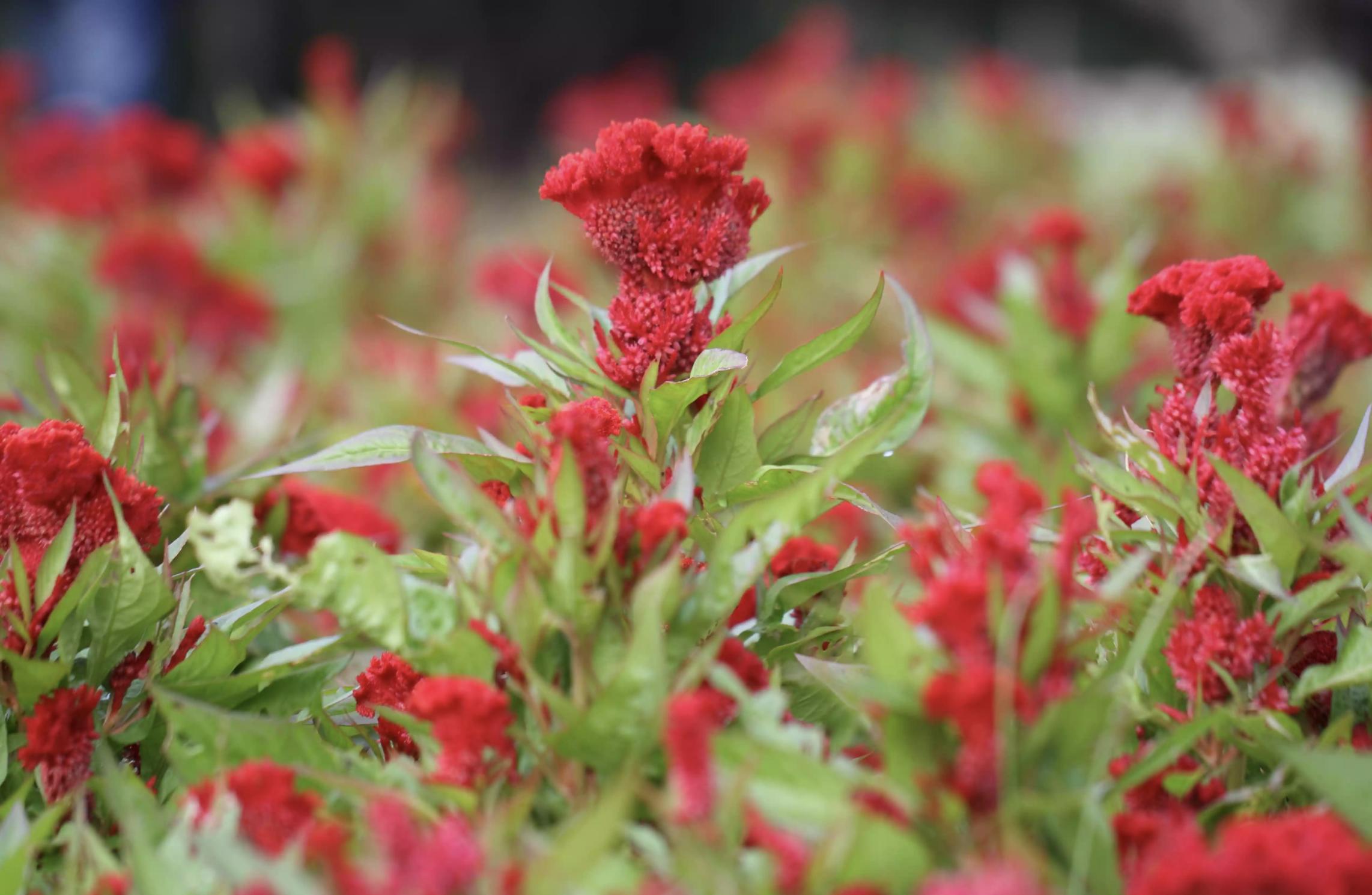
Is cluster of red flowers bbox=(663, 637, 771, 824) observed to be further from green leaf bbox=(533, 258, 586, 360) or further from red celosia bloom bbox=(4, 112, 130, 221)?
red celosia bloom bbox=(4, 112, 130, 221)

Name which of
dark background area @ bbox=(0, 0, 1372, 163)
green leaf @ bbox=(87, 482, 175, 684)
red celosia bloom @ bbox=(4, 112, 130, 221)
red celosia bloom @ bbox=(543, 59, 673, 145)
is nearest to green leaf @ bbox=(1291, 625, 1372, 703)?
green leaf @ bbox=(87, 482, 175, 684)

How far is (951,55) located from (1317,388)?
9277 mm

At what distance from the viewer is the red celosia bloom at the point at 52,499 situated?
0.89m

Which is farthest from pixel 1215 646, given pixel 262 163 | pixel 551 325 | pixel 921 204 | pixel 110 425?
pixel 921 204

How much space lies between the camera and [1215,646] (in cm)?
85

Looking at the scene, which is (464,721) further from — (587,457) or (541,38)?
(541,38)

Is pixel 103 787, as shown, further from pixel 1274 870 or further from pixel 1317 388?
pixel 1317 388

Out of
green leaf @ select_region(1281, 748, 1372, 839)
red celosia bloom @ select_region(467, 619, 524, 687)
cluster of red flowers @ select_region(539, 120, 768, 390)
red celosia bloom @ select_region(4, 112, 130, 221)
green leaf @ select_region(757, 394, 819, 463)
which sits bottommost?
red celosia bloom @ select_region(4, 112, 130, 221)

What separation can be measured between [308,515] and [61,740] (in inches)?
17.0

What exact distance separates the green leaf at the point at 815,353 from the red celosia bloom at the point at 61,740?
0.56 m

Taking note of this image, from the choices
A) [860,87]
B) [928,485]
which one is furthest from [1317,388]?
[860,87]

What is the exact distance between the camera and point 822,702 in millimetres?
918

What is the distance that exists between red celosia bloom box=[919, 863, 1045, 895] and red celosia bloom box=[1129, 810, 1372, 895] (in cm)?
8

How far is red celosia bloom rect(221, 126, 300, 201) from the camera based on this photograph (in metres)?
3.17
